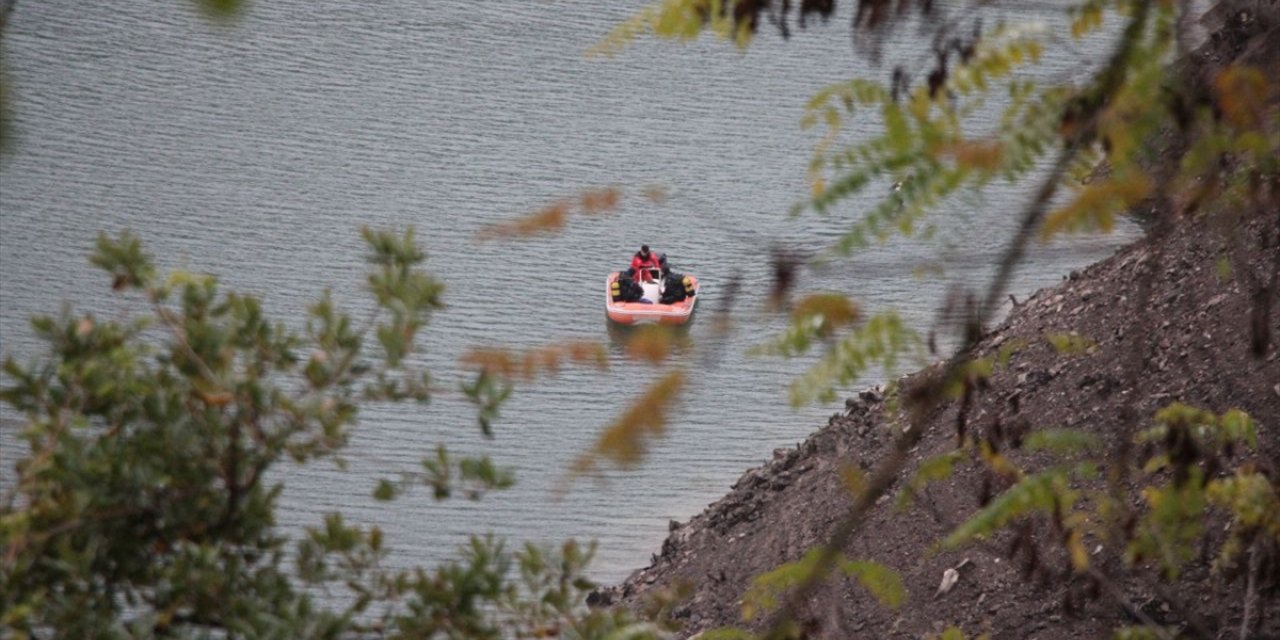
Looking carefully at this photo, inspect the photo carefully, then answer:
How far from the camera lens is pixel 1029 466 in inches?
122

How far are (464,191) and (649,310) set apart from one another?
922 millimetres

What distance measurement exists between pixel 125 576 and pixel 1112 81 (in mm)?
1046

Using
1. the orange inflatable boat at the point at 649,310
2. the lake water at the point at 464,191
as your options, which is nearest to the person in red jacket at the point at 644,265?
the orange inflatable boat at the point at 649,310

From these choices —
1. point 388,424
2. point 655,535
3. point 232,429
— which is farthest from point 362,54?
point 232,429

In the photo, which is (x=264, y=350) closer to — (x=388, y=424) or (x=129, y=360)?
(x=129, y=360)

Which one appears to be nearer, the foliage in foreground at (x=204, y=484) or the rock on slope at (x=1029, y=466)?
the foliage in foreground at (x=204, y=484)

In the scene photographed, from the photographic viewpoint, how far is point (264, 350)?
1.47 metres

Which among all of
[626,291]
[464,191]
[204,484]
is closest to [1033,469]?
[626,291]

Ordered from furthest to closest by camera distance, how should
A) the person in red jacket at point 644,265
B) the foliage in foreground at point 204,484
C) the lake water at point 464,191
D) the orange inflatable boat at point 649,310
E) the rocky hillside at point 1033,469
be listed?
the person in red jacket at point 644,265 → the orange inflatable boat at point 649,310 → the lake water at point 464,191 → the rocky hillside at point 1033,469 → the foliage in foreground at point 204,484

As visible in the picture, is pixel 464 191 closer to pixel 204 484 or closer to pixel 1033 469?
pixel 1033 469

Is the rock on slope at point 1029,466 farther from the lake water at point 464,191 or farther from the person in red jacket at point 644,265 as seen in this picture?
the person in red jacket at point 644,265

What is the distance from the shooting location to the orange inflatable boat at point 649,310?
400cm

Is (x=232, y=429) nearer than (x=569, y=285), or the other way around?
(x=232, y=429)

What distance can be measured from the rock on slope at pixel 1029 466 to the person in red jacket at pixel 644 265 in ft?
2.26
